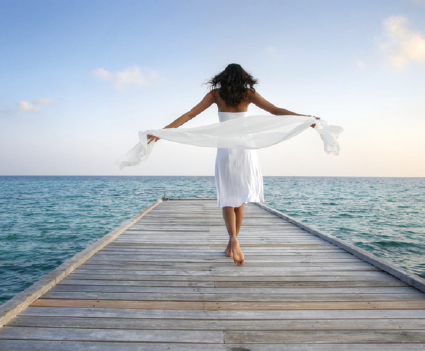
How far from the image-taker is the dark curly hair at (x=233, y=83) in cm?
298

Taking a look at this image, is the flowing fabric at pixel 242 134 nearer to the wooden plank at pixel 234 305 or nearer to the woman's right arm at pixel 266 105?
the woman's right arm at pixel 266 105

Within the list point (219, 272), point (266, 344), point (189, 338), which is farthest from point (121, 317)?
point (219, 272)

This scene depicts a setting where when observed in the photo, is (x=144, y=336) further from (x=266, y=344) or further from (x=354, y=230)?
(x=354, y=230)

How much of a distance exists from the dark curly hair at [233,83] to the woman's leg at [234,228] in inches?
44.3

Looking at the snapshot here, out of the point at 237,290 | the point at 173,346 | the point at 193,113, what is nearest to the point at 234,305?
the point at 237,290

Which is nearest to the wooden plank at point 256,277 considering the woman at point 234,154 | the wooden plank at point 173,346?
the woman at point 234,154

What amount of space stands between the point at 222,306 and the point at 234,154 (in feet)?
4.95

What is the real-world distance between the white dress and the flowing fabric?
97mm

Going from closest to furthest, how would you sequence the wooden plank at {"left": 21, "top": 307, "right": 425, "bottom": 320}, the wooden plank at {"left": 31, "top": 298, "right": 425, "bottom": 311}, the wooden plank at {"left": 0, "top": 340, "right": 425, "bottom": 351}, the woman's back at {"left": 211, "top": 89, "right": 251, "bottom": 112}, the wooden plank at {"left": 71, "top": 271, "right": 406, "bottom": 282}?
the wooden plank at {"left": 0, "top": 340, "right": 425, "bottom": 351}
the wooden plank at {"left": 21, "top": 307, "right": 425, "bottom": 320}
the wooden plank at {"left": 31, "top": 298, "right": 425, "bottom": 311}
the wooden plank at {"left": 71, "top": 271, "right": 406, "bottom": 282}
the woman's back at {"left": 211, "top": 89, "right": 251, "bottom": 112}

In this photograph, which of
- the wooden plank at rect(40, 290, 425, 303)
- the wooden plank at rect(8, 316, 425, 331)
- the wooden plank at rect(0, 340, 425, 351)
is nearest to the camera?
the wooden plank at rect(0, 340, 425, 351)

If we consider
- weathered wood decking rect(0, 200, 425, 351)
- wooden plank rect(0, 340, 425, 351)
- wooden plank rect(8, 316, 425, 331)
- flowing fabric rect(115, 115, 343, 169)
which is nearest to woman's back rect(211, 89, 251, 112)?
flowing fabric rect(115, 115, 343, 169)

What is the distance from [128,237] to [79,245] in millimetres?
4134

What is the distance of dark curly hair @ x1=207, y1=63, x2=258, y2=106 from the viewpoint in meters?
2.98

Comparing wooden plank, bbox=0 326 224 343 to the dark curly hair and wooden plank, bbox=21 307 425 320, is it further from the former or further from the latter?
the dark curly hair
